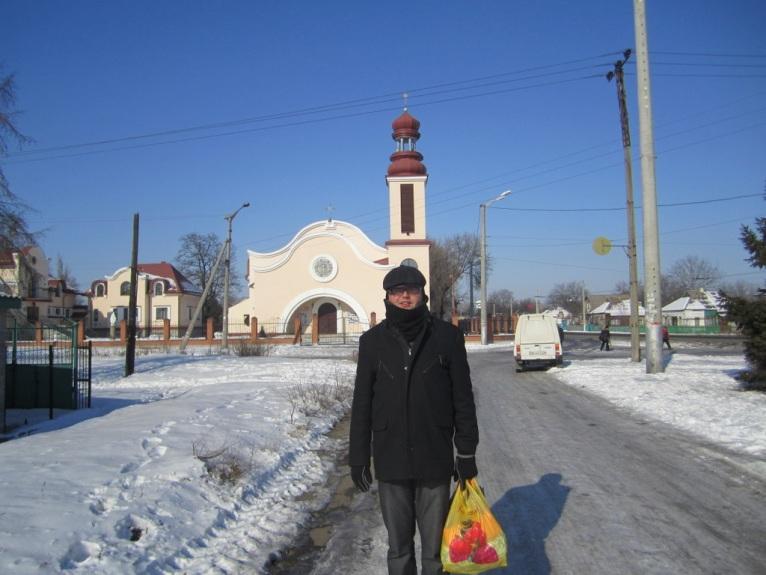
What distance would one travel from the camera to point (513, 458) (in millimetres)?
7707

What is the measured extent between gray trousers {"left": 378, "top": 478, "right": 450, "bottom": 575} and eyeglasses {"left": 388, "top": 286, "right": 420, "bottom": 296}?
112cm

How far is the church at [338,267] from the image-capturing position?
5022cm

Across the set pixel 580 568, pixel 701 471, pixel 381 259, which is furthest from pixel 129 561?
pixel 381 259

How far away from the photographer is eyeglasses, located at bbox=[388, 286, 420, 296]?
353 centimetres

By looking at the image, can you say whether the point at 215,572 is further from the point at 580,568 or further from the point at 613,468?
the point at 613,468

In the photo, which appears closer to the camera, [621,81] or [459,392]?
[459,392]

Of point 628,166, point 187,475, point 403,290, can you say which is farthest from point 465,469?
point 628,166

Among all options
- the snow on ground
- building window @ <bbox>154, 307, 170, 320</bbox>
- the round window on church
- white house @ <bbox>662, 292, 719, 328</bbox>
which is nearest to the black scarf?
the snow on ground

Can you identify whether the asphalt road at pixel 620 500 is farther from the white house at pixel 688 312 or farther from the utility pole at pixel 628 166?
the white house at pixel 688 312

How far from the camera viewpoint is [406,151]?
167ft

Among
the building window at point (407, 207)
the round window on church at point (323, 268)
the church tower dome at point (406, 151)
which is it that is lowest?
the round window on church at point (323, 268)

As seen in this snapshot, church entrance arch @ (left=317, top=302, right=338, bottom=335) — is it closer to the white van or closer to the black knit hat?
the white van

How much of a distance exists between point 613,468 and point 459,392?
443cm

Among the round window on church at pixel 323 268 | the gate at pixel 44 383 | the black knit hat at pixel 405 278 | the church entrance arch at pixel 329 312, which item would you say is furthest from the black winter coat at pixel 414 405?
the round window on church at pixel 323 268
